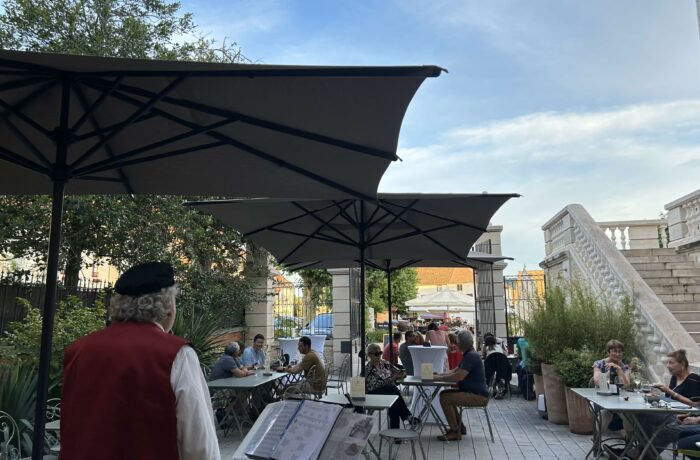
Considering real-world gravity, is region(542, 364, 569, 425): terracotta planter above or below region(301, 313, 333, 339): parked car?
below

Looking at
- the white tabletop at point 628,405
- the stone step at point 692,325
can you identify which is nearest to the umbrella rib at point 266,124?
the white tabletop at point 628,405

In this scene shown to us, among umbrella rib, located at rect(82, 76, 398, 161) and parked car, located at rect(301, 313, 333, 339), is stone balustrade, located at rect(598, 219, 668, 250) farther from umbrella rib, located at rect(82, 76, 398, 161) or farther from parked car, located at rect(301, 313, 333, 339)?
umbrella rib, located at rect(82, 76, 398, 161)

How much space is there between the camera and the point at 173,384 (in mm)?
1712

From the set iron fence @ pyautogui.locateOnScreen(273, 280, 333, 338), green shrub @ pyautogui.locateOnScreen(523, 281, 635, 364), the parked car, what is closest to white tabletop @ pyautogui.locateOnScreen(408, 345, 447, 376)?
green shrub @ pyautogui.locateOnScreen(523, 281, 635, 364)

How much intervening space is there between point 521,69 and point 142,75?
9973mm

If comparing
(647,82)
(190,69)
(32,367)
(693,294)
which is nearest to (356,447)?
(190,69)

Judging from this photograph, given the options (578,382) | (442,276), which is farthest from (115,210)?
(442,276)

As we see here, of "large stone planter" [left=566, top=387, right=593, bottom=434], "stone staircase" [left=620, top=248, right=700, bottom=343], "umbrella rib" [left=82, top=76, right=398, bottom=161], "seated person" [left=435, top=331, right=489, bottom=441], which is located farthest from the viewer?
"stone staircase" [left=620, top=248, right=700, bottom=343]

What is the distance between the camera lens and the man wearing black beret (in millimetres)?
1681

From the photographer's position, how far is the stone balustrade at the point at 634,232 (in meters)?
13.2

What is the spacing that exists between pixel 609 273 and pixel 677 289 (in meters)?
1.91

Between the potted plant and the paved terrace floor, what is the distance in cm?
16

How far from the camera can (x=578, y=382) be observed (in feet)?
23.0

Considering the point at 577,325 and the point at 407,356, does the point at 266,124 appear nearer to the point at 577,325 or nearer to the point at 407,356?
the point at 577,325
